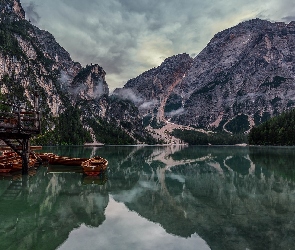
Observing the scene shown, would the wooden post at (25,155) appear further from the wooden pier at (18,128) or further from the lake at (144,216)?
the lake at (144,216)

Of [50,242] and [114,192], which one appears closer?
[50,242]

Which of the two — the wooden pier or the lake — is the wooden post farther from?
the lake

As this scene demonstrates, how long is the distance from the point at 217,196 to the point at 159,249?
14.5 m

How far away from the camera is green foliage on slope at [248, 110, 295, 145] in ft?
538

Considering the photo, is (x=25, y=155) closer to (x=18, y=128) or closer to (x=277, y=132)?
(x=18, y=128)

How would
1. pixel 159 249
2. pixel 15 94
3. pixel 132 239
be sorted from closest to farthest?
pixel 159 249
pixel 132 239
pixel 15 94

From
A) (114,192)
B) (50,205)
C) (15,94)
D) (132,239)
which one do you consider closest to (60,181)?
(114,192)

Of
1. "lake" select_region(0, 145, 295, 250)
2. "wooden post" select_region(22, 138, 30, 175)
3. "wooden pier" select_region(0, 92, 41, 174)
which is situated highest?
"wooden pier" select_region(0, 92, 41, 174)

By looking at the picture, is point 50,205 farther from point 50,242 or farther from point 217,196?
point 217,196

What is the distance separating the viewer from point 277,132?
169000mm

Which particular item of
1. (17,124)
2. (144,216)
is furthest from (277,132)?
(144,216)

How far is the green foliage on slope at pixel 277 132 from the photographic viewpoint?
164 metres

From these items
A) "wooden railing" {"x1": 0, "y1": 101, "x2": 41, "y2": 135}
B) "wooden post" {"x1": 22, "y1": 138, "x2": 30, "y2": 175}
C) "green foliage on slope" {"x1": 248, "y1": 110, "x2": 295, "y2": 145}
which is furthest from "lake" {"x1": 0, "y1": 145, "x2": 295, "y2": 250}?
"green foliage on slope" {"x1": 248, "y1": 110, "x2": 295, "y2": 145}

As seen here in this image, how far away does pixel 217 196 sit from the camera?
2772 centimetres
